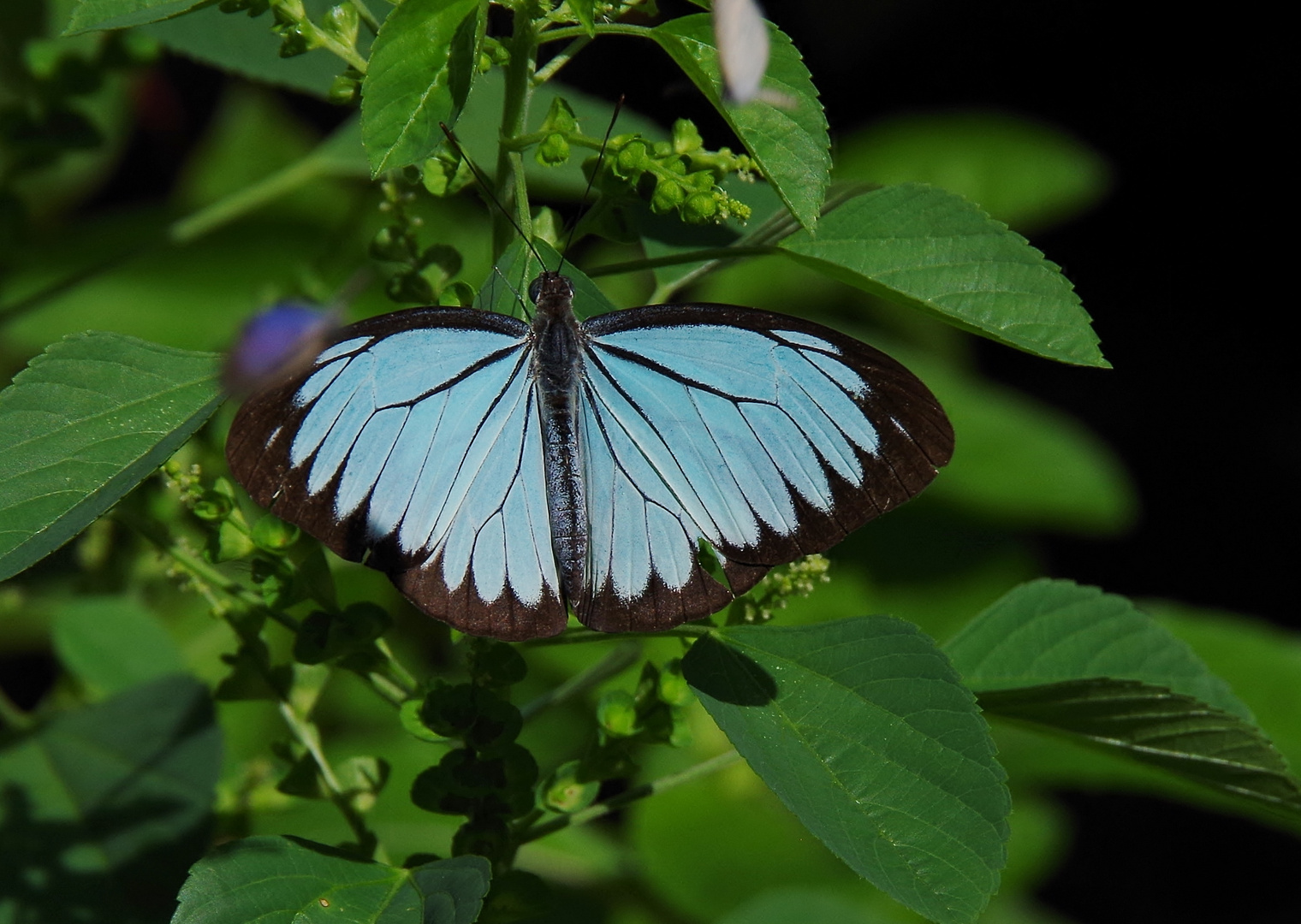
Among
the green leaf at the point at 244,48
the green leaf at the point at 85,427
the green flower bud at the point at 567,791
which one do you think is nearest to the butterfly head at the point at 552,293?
the green leaf at the point at 85,427

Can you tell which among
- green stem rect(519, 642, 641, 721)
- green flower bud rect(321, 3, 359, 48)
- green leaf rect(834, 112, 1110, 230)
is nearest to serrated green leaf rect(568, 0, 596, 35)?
green flower bud rect(321, 3, 359, 48)

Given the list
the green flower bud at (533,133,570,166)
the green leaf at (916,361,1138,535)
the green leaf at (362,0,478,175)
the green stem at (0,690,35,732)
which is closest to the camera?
the green leaf at (362,0,478,175)

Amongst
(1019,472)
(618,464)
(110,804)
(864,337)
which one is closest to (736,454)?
(618,464)

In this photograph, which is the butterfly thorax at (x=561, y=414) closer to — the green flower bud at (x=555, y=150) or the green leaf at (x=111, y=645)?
the green flower bud at (x=555, y=150)

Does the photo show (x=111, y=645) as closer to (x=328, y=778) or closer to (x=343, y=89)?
(x=328, y=778)

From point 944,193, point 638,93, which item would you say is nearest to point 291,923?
point 944,193

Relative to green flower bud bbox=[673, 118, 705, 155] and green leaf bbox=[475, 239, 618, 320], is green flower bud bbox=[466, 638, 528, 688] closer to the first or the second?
green leaf bbox=[475, 239, 618, 320]
